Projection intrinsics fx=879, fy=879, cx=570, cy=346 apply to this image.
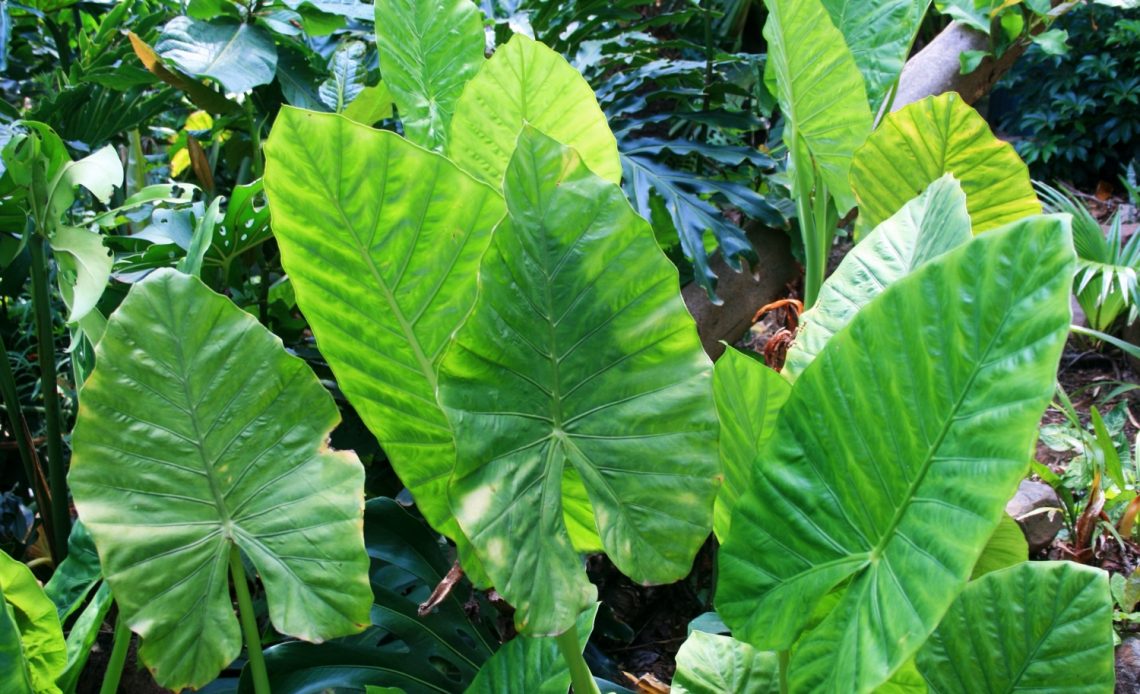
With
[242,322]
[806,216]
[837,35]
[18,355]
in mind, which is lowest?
[18,355]

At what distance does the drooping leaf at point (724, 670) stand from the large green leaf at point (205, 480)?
318 millimetres

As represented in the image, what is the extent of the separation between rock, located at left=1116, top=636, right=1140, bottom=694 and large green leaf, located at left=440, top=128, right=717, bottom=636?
1.12 metres

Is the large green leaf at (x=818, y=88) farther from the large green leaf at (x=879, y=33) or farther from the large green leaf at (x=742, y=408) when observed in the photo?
the large green leaf at (x=742, y=408)

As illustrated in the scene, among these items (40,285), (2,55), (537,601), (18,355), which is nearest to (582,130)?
(537,601)

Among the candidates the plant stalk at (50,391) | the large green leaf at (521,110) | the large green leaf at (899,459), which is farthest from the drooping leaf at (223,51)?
the large green leaf at (899,459)

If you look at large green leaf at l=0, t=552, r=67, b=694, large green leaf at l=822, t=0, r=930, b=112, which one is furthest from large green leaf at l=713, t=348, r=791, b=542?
large green leaf at l=822, t=0, r=930, b=112

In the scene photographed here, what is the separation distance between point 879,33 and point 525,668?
100cm

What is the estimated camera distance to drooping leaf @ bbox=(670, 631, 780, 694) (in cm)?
79

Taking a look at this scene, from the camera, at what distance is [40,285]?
1125mm

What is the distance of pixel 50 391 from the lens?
3.74 ft

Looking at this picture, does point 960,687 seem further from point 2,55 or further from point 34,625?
point 2,55

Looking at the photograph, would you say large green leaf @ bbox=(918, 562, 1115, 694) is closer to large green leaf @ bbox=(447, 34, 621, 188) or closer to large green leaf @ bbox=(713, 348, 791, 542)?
large green leaf @ bbox=(713, 348, 791, 542)

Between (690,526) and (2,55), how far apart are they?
154 centimetres

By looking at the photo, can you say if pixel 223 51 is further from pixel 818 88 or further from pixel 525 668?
pixel 525 668
